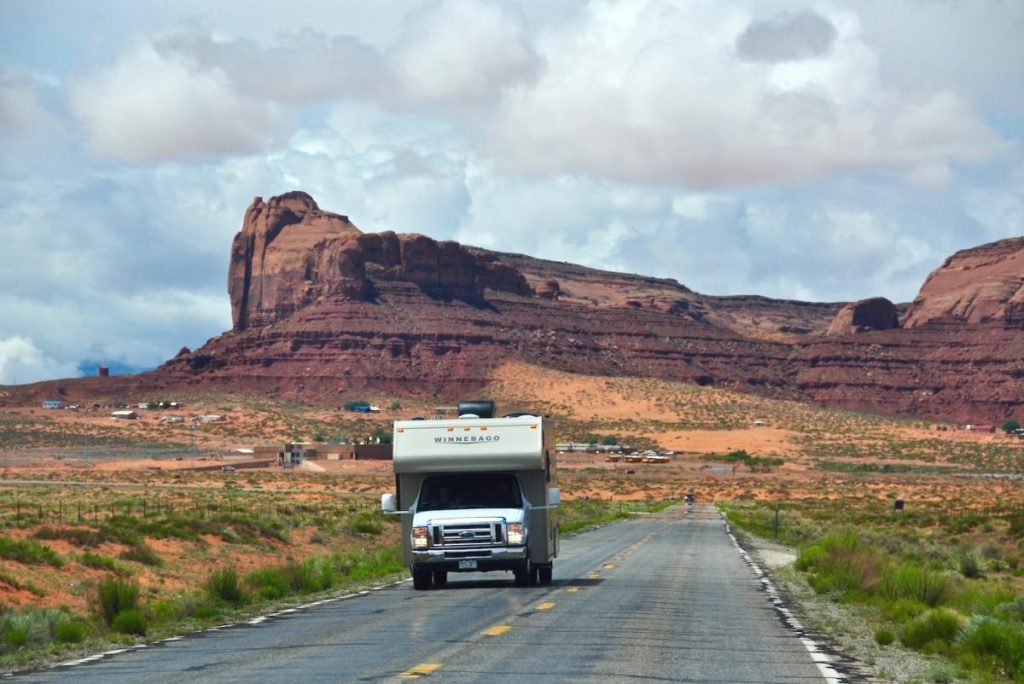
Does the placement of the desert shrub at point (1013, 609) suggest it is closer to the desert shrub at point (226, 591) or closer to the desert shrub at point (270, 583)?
the desert shrub at point (226, 591)

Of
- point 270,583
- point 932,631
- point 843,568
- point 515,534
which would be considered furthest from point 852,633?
point 270,583

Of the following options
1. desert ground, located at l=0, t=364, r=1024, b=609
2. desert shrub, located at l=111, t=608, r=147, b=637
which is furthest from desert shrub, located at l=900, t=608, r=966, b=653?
desert ground, located at l=0, t=364, r=1024, b=609

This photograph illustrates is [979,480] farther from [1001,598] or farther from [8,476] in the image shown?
[1001,598]

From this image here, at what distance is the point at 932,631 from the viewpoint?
1703 cm

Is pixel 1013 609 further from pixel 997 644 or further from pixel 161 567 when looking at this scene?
pixel 161 567

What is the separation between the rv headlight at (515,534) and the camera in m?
24.3

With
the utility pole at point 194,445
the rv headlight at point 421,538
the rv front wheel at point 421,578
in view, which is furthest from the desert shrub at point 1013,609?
the utility pole at point 194,445

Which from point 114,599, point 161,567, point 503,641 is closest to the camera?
point 503,641

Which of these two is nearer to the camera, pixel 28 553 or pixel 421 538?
pixel 421 538

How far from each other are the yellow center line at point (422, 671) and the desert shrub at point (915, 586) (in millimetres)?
A: 10230

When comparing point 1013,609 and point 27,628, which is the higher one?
point 27,628

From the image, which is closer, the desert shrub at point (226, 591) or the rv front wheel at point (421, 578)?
the desert shrub at point (226, 591)

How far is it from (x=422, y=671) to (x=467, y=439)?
1122 centimetres

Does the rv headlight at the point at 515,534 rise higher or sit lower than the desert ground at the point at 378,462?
lower
